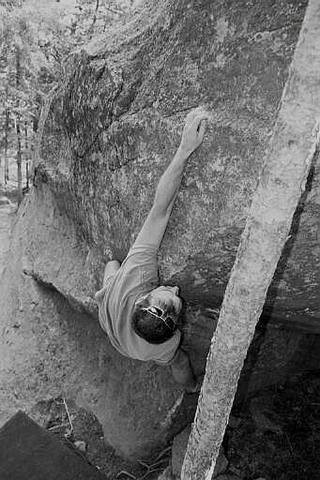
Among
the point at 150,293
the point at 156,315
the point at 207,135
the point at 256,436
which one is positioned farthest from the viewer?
the point at 256,436

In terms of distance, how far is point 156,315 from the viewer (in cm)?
324

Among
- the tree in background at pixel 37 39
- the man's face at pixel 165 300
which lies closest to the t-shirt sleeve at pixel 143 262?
the man's face at pixel 165 300

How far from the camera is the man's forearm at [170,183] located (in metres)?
3.21

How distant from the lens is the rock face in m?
2.91

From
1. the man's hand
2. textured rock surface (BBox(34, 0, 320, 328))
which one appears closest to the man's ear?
textured rock surface (BBox(34, 0, 320, 328))

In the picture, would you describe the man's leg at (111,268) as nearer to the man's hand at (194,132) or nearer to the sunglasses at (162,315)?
the sunglasses at (162,315)

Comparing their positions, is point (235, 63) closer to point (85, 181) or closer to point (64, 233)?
point (85, 181)

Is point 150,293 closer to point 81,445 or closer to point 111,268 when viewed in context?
point 111,268

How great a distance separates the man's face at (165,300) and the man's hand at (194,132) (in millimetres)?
A: 1045

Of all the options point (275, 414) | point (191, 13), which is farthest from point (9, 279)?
point (191, 13)

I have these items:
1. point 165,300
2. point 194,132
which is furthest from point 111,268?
point 194,132

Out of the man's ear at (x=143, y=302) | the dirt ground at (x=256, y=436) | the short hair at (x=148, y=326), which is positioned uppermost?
the man's ear at (x=143, y=302)

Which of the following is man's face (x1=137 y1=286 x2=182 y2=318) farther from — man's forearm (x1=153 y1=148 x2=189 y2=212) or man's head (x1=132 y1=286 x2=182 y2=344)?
man's forearm (x1=153 y1=148 x2=189 y2=212)

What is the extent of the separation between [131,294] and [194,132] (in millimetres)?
1332
